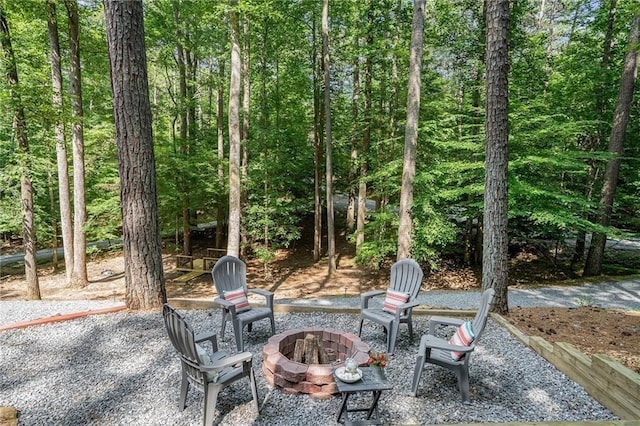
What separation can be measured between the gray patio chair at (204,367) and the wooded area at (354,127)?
2.22 metres

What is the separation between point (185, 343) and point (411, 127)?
620cm

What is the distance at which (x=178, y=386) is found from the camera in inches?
118

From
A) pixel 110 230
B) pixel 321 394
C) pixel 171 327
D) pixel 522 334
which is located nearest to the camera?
pixel 171 327

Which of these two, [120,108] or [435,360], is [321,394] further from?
[120,108]

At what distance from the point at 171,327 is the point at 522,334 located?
12.9ft

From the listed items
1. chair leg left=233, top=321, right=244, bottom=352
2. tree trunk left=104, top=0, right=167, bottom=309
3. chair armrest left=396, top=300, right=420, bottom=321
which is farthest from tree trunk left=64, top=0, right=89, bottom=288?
chair armrest left=396, top=300, right=420, bottom=321

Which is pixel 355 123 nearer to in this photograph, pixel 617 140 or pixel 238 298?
pixel 617 140

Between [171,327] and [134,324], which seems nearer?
[171,327]

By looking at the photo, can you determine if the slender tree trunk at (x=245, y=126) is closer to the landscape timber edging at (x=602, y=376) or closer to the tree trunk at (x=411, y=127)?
the tree trunk at (x=411, y=127)

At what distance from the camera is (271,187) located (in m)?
10.8

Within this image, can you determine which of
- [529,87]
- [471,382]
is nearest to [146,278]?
[471,382]

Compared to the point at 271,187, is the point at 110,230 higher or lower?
lower

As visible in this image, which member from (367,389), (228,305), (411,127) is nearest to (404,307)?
(367,389)

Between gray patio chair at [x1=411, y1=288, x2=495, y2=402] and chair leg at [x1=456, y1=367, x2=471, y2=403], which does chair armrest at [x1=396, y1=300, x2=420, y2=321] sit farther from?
chair leg at [x1=456, y1=367, x2=471, y2=403]
